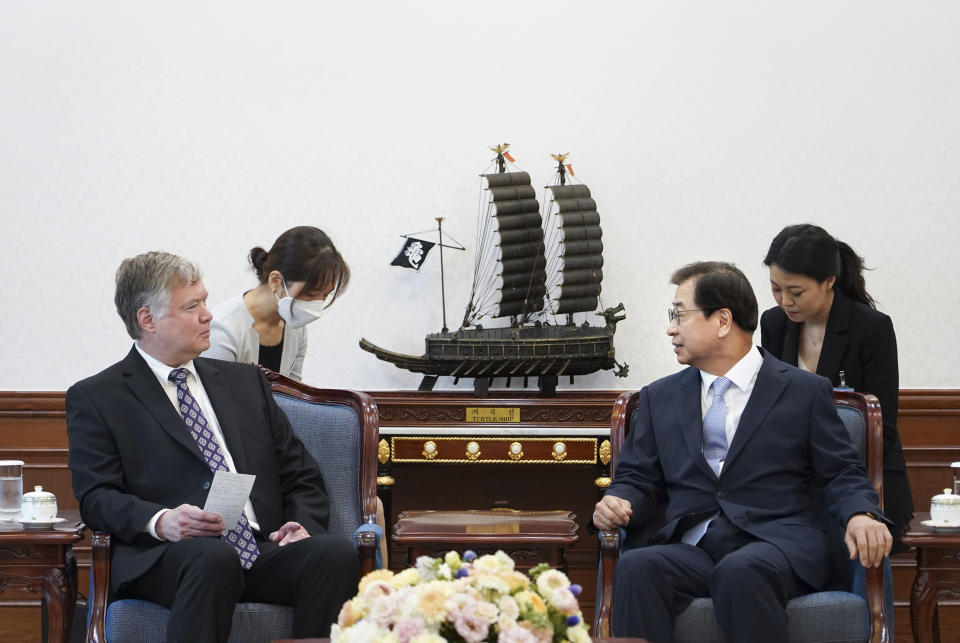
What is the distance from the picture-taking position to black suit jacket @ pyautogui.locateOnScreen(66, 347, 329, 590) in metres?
3.07

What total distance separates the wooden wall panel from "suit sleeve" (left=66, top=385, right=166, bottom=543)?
1.85m

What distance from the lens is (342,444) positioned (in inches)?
141

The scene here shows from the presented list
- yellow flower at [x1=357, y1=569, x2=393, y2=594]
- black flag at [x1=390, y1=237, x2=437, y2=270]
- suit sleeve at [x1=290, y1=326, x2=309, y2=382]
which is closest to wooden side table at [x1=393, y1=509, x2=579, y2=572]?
suit sleeve at [x1=290, y1=326, x2=309, y2=382]

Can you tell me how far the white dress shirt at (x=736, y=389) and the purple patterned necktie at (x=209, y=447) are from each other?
1.26 m

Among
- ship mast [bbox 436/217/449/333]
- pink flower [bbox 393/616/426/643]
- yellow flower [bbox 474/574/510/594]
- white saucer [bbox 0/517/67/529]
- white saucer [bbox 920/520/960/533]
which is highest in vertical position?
ship mast [bbox 436/217/449/333]

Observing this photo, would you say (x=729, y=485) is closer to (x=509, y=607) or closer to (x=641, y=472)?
(x=641, y=472)

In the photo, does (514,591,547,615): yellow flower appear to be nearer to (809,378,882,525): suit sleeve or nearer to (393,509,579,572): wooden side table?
(809,378,882,525): suit sleeve

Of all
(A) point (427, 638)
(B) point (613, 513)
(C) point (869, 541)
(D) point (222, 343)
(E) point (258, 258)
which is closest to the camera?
(A) point (427, 638)

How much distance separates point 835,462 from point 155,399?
197 centimetres

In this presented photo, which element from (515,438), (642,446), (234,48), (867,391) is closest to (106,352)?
(234,48)

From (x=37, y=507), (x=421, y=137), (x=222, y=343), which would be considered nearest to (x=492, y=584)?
(x=37, y=507)

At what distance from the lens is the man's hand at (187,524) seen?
9.79 feet

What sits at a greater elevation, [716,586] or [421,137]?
[421,137]

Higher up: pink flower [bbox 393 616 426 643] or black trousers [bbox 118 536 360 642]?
pink flower [bbox 393 616 426 643]
